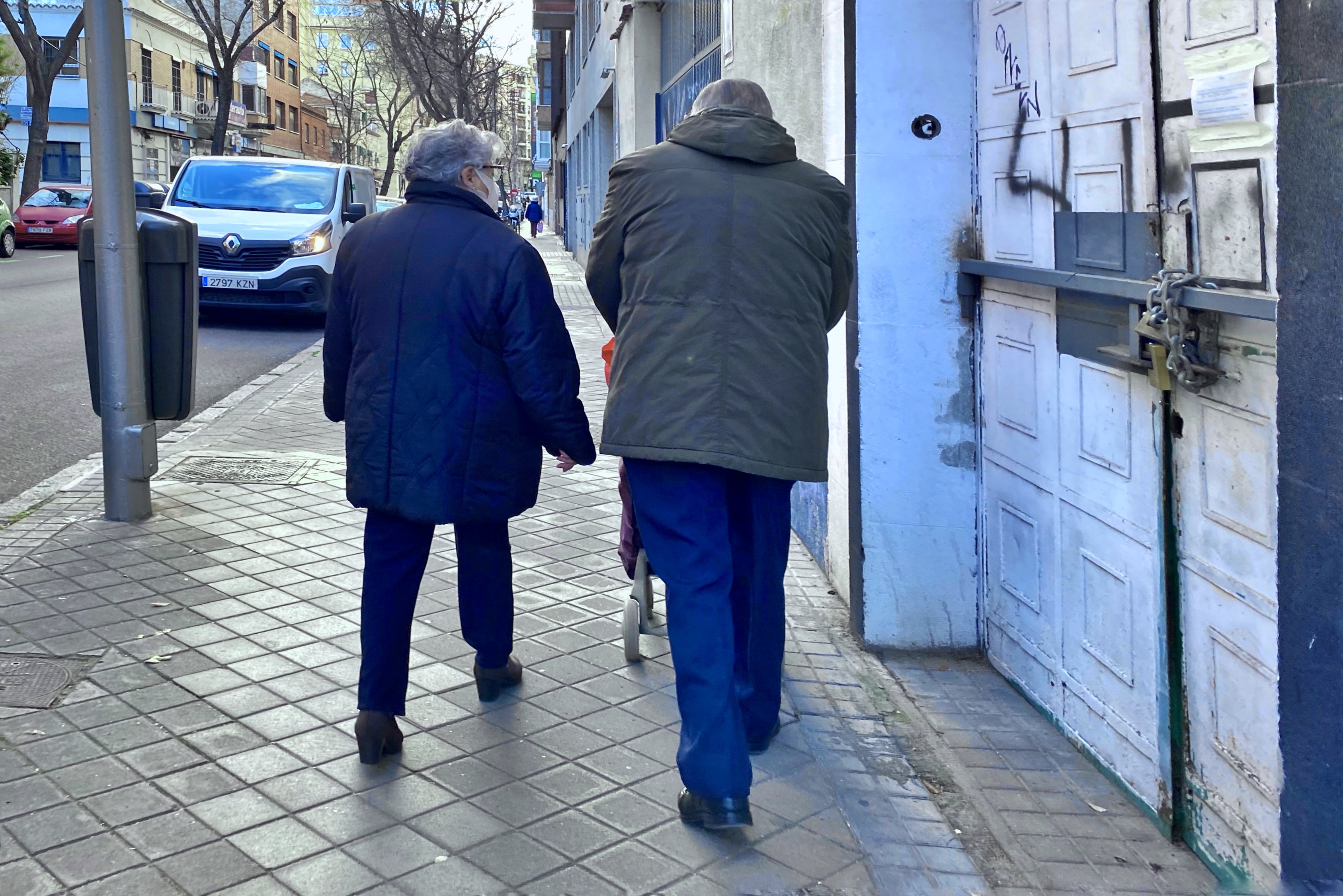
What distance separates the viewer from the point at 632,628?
14.7 feet

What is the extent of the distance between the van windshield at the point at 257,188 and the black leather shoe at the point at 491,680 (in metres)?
12.7

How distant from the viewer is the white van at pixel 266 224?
1481 cm

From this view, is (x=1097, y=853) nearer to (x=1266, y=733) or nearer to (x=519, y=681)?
(x=1266, y=733)

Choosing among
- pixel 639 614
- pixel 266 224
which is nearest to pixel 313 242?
pixel 266 224

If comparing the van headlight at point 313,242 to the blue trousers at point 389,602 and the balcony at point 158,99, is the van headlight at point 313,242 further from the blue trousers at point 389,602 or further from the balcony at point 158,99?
the balcony at point 158,99

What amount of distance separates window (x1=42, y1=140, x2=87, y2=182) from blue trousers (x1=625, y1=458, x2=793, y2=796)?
52579mm

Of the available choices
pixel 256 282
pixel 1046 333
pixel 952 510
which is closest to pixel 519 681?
pixel 952 510

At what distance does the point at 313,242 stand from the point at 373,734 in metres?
12.3

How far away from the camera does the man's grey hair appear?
3.48 metres

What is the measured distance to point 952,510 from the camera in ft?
15.2

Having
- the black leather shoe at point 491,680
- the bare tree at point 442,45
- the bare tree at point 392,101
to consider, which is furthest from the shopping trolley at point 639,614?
the bare tree at point 392,101

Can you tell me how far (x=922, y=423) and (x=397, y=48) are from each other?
30.0 meters

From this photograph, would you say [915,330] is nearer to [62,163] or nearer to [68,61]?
[68,61]

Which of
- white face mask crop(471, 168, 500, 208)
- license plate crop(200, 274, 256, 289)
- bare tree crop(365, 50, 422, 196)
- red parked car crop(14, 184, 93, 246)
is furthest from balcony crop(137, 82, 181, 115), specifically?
white face mask crop(471, 168, 500, 208)
